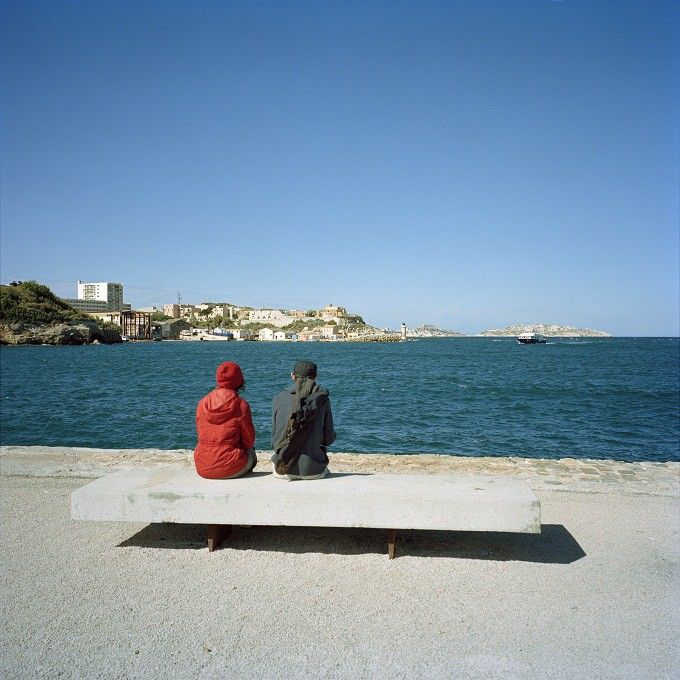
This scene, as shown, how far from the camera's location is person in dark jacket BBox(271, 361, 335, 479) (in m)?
4.89

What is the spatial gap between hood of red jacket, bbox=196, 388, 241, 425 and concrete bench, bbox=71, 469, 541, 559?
58 cm

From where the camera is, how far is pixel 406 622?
3734 millimetres

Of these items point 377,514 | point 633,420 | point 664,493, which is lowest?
point 633,420

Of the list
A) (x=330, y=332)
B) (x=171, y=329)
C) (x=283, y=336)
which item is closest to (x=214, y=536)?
(x=283, y=336)

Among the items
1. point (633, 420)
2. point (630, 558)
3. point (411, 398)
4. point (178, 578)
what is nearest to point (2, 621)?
point (178, 578)

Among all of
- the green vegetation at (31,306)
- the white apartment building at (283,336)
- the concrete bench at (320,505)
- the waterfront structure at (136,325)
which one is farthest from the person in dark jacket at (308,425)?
the white apartment building at (283,336)

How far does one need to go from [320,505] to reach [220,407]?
125cm

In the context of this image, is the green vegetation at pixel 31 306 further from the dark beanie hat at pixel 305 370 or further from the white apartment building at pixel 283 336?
the dark beanie hat at pixel 305 370

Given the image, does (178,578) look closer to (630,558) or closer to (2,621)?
(2,621)

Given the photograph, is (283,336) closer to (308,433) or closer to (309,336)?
(309,336)

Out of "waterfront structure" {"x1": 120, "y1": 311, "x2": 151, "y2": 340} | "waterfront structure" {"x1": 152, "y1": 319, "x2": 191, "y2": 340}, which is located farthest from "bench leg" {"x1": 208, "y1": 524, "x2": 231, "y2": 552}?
"waterfront structure" {"x1": 152, "y1": 319, "x2": 191, "y2": 340}

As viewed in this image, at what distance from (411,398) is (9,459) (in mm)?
21559

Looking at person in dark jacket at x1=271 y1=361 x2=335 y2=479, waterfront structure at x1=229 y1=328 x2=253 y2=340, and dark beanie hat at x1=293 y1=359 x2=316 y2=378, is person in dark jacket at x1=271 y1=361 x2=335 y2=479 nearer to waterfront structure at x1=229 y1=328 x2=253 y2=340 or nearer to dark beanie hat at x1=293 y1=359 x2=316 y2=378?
dark beanie hat at x1=293 y1=359 x2=316 y2=378

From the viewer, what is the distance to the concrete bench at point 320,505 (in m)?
4.47
